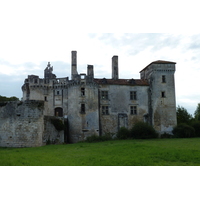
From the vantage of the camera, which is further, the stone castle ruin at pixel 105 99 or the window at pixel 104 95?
the window at pixel 104 95

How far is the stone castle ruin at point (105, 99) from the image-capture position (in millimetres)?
32406

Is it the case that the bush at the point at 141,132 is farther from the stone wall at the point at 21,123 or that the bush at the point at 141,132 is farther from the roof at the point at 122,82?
the stone wall at the point at 21,123

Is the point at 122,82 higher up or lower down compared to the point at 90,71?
lower down

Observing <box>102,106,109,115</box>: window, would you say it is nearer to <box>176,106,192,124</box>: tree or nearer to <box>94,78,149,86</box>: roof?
<box>94,78,149,86</box>: roof

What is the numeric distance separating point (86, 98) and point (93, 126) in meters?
3.81

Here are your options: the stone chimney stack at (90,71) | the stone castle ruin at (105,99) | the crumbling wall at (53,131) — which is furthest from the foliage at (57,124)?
the stone chimney stack at (90,71)

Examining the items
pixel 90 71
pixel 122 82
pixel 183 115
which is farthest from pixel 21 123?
pixel 183 115

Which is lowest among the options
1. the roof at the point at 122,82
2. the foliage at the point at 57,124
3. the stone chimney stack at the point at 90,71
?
the foliage at the point at 57,124

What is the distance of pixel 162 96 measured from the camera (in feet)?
120

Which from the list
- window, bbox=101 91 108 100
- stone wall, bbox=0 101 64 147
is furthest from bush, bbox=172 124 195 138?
stone wall, bbox=0 101 64 147

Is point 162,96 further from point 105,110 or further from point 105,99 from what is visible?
point 105,110

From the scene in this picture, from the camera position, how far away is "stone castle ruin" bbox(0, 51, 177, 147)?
3241 cm

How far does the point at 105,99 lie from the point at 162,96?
28.2ft

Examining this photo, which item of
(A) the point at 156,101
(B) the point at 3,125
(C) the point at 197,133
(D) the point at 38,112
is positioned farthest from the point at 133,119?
(B) the point at 3,125
